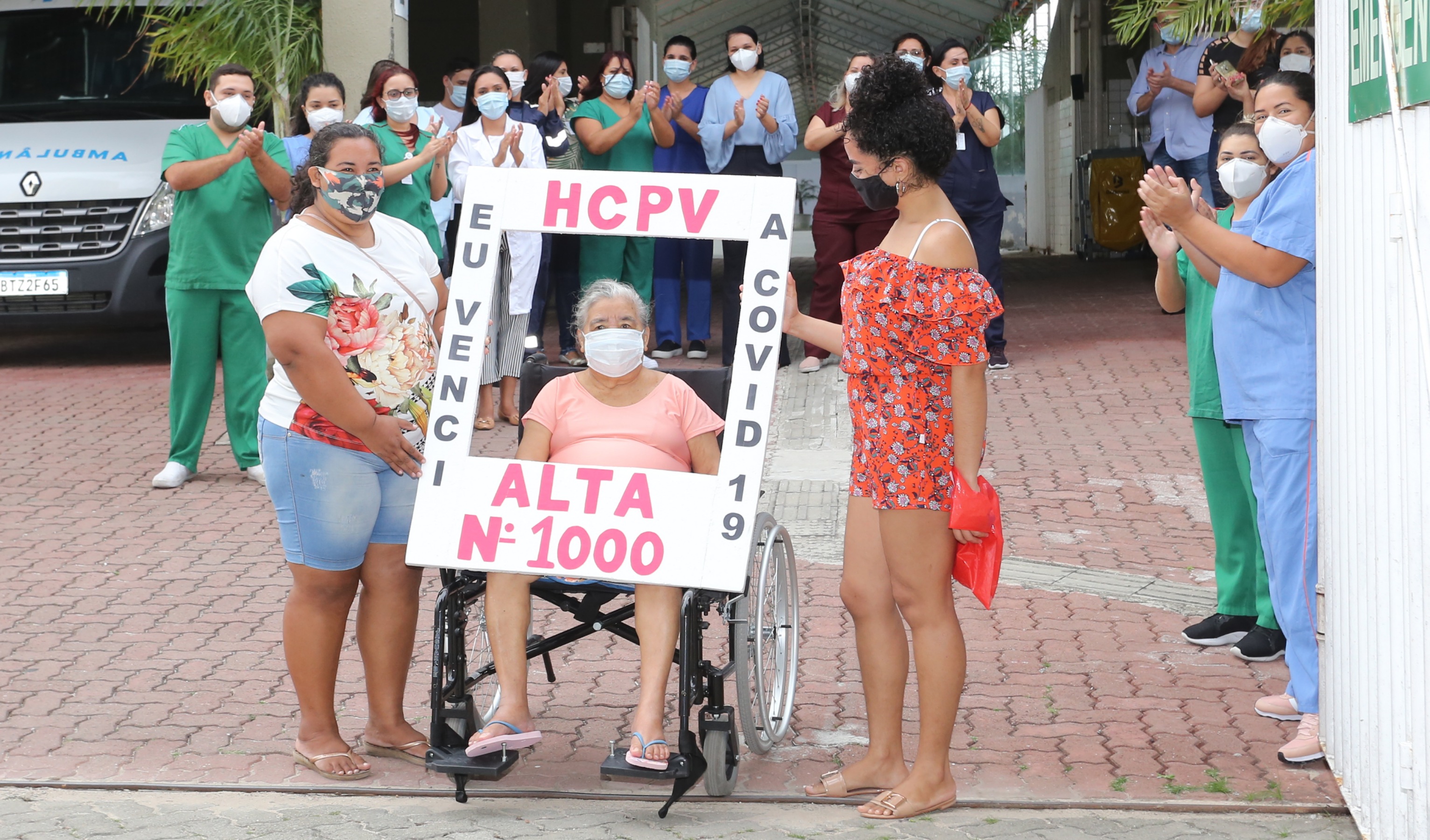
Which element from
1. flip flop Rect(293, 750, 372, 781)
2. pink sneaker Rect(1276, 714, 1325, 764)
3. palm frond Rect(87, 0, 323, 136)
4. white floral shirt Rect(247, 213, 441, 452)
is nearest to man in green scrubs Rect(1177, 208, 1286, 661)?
pink sneaker Rect(1276, 714, 1325, 764)

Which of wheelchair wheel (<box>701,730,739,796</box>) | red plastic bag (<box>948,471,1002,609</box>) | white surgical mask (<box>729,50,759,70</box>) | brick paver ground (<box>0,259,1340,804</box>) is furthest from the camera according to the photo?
white surgical mask (<box>729,50,759,70</box>)

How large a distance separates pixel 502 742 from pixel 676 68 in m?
6.84

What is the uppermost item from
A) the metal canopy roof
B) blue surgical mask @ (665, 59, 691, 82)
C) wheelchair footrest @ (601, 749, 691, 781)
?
the metal canopy roof

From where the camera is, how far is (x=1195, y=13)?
7.56m

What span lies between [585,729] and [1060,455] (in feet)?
14.8

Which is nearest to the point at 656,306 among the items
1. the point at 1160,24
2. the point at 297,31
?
the point at 297,31

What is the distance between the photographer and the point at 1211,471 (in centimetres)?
568

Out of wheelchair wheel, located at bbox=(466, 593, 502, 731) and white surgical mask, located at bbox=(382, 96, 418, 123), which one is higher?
white surgical mask, located at bbox=(382, 96, 418, 123)

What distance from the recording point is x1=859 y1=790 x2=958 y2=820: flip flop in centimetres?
426

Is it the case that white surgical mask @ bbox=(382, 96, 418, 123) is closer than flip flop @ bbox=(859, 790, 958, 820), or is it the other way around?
flip flop @ bbox=(859, 790, 958, 820)

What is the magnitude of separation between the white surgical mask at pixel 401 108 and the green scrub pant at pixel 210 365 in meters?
1.28

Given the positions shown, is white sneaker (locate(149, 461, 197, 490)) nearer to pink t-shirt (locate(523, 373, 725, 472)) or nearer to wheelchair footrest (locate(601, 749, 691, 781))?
pink t-shirt (locate(523, 373, 725, 472))

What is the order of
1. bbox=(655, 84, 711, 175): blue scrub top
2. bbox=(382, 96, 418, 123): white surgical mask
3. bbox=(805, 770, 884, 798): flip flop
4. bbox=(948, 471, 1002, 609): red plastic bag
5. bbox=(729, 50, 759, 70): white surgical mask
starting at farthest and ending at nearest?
bbox=(655, 84, 711, 175): blue scrub top
bbox=(729, 50, 759, 70): white surgical mask
bbox=(382, 96, 418, 123): white surgical mask
bbox=(805, 770, 884, 798): flip flop
bbox=(948, 471, 1002, 609): red plastic bag

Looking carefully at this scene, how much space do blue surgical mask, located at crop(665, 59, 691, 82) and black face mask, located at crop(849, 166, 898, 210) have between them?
608 cm
